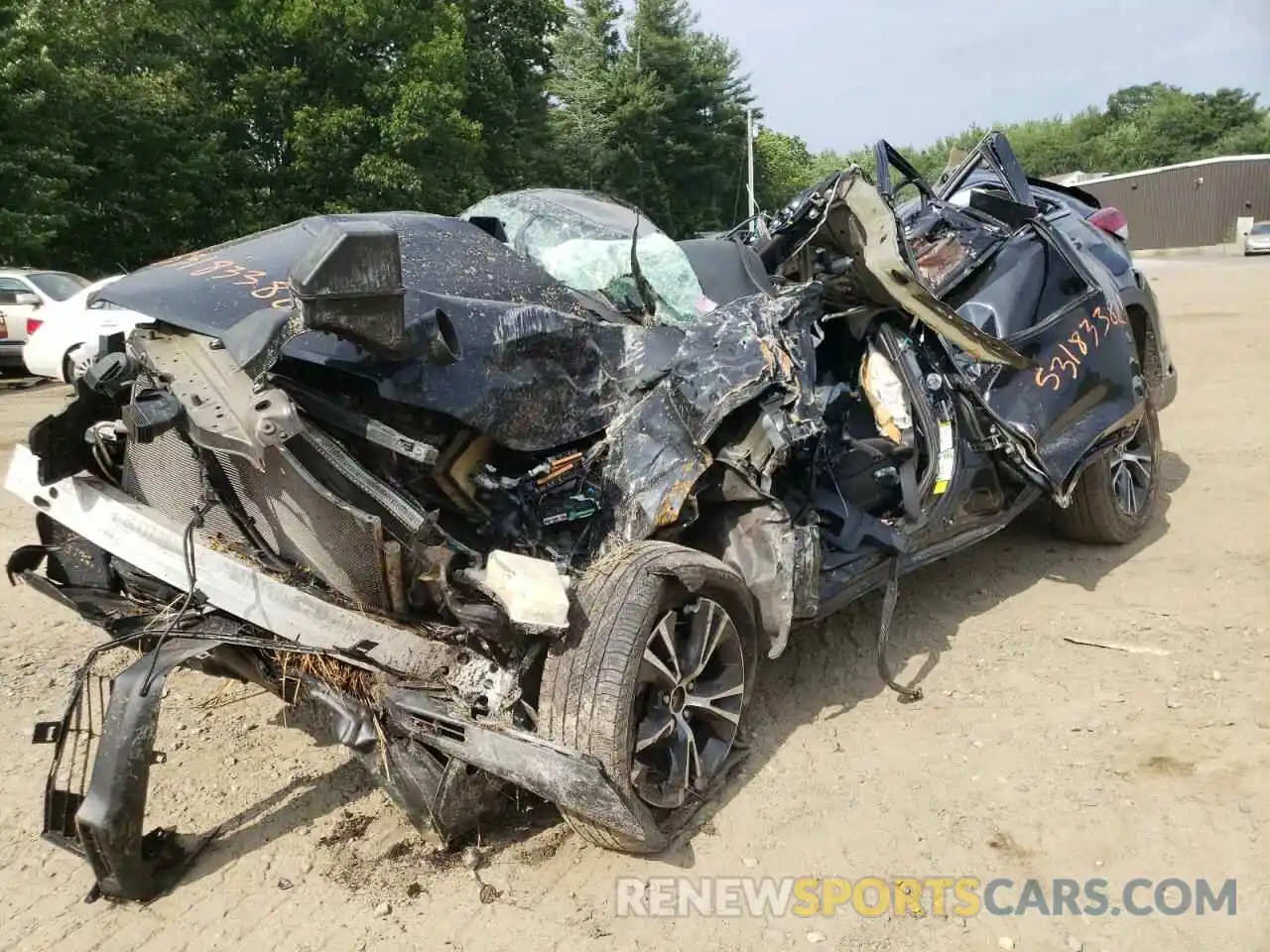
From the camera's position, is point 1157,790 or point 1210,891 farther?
point 1157,790

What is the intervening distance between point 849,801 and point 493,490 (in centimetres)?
147

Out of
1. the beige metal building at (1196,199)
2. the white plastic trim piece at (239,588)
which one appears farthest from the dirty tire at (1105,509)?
the beige metal building at (1196,199)

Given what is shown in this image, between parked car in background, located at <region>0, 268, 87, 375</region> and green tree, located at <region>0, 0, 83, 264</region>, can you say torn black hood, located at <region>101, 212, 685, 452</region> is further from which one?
green tree, located at <region>0, 0, 83, 264</region>

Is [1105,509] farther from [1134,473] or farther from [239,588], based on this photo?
[239,588]

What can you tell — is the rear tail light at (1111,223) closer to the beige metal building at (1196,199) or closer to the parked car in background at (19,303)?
the parked car in background at (19,303)

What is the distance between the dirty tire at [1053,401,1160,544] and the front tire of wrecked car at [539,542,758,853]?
260cm

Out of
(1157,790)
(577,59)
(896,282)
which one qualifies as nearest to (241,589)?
(896,282)

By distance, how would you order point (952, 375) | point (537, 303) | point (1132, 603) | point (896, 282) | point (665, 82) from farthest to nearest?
1. point (665, 82)
2. point (1132, 603)
3. point (952, 375)
4. point (896, 282)
5. point (537, 303)

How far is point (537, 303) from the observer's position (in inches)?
119

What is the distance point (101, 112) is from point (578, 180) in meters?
19.9

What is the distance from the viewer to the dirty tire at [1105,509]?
493cm

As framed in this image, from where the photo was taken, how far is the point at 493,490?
2.90 metres

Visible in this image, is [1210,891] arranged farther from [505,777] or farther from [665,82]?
[665,82]

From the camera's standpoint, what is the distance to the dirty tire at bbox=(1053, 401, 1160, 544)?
16.2 feet
